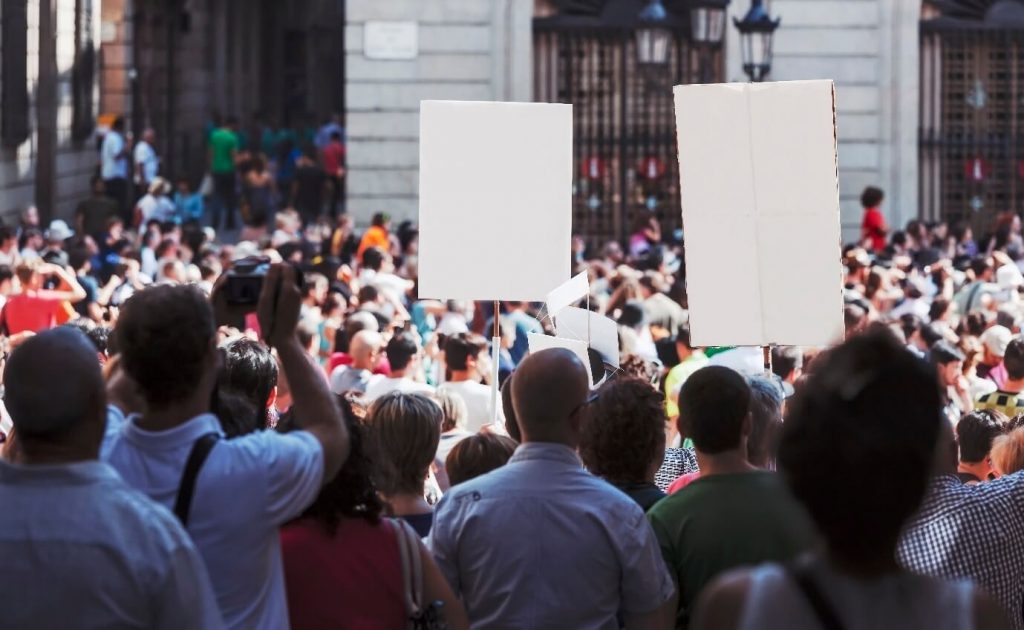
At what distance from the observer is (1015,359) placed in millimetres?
9461

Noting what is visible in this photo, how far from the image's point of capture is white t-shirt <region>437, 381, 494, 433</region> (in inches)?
376

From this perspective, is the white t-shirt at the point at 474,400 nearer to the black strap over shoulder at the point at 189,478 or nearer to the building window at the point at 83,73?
the black strap over shoulder at the point at 189,478

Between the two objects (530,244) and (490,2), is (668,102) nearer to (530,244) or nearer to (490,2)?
(490,2)

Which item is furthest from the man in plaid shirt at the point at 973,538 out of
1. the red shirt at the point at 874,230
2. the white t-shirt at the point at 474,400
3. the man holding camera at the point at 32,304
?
the red shirt at the point at 874,230

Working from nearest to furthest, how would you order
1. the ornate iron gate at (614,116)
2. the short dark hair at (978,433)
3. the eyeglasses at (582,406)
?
the eyeglasses at (582,406)
the short dark hair at (978,433)
the ornate iron gate at (614,116)

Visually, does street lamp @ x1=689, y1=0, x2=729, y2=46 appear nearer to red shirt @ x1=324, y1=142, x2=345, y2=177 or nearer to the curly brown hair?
red shirt @ x1=324, y1=142, x2=345, y2=177

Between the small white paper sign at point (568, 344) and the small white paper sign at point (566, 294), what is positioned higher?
the small white paper sign at point (566, 294)

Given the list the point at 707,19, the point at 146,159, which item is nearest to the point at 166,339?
the point at 707,19

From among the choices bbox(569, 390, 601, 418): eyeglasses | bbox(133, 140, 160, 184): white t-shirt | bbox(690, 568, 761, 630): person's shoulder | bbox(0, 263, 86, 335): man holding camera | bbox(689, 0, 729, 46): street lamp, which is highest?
bbox(689, 0, 729, 46): street lamp

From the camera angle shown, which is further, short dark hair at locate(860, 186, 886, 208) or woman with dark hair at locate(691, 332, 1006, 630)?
short dark hair at locate(860, 186, 886, 208)

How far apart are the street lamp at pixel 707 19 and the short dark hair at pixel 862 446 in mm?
17376

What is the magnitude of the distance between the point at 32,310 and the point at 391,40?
1273 cm

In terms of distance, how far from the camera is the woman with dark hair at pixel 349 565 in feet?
14.5

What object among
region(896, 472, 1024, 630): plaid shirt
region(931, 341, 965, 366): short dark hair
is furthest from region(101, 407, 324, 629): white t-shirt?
region(931, 341, 965, 366): short dark hair
